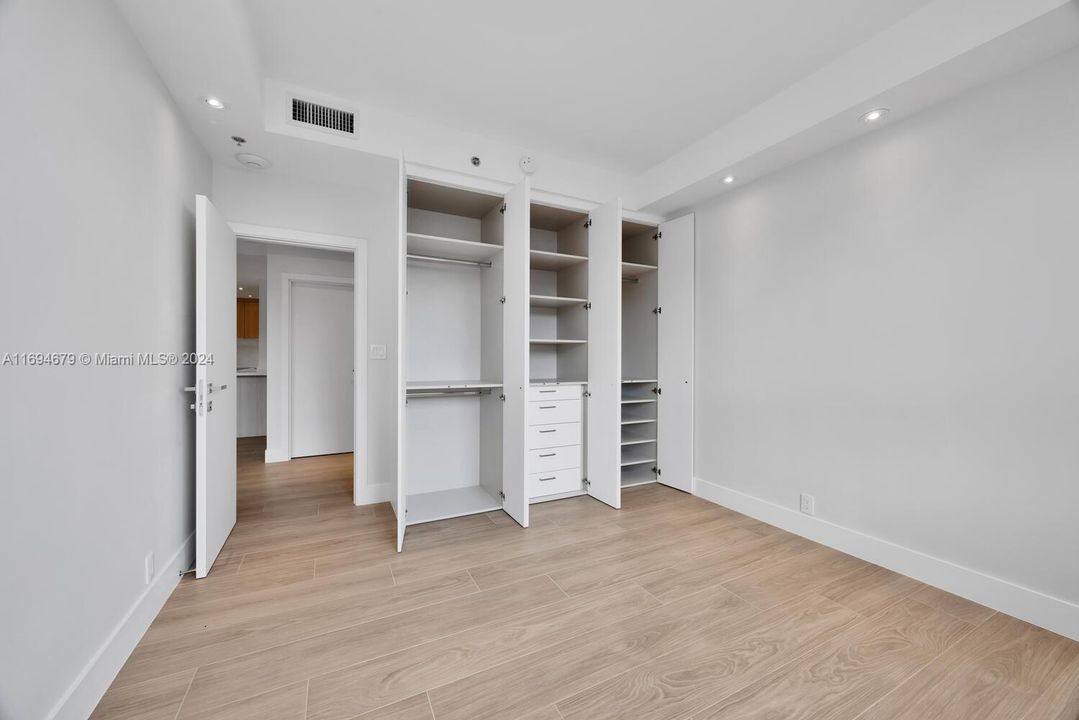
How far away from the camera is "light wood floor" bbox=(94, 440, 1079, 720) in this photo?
1417mm

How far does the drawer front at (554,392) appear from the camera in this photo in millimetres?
3287

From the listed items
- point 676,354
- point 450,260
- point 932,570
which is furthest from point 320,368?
point 932,570

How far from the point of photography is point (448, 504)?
3213mm

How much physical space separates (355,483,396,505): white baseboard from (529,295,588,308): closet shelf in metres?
1.83

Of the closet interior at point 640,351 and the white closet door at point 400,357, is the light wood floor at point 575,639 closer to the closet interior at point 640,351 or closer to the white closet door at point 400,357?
the white closet door at point 400,357

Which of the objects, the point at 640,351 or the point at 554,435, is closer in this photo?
the point at 554,435

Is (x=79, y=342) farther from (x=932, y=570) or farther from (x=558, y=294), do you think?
(x=932, y=570)

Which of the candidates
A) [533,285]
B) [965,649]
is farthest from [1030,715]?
[533,285]

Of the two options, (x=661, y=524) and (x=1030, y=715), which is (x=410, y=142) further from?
(x=1030, y=715)

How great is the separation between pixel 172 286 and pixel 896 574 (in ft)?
13.1

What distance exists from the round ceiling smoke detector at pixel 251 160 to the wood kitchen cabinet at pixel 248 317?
5.10 meters

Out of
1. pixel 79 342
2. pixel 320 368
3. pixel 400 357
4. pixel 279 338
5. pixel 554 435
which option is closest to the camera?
pixel 79 342

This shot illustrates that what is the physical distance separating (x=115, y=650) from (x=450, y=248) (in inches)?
103

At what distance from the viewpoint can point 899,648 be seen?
169cm
